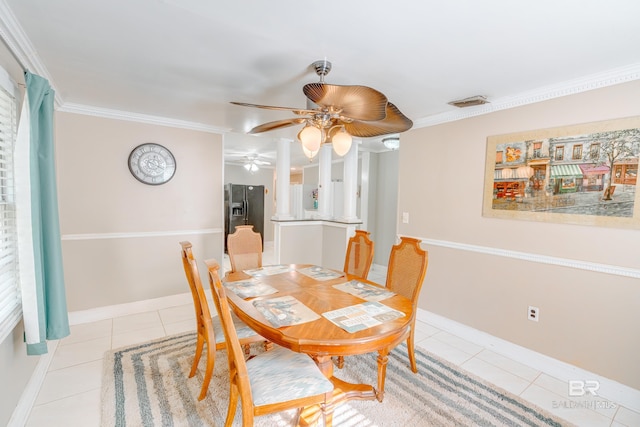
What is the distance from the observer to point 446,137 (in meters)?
3.06

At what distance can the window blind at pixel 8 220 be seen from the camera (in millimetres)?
1642

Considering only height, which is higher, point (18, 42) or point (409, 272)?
point (18, 42)

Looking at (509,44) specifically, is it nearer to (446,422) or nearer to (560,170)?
(560,170)

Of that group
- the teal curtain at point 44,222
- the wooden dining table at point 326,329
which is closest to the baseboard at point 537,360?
the wooden dining table at point 326,329

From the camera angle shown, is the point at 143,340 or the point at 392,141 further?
the point at 392,141

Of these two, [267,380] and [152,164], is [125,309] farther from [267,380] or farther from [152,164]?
[267,380]

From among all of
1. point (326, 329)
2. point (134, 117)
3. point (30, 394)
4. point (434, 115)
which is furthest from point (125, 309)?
point (434, 115)

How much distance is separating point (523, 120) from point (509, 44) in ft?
3.44

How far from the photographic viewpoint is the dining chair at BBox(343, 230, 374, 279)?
8.78 ft

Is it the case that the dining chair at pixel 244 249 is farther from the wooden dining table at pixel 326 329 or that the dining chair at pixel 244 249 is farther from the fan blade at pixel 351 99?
the fan blade at pixel 351 99

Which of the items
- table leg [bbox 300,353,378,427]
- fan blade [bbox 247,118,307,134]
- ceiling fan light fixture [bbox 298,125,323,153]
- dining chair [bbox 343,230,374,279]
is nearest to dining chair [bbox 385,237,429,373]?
dining chair [bbox 343,230,374,279]

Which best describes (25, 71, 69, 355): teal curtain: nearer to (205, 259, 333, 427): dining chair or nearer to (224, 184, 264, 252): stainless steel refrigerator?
(205, 259, 333, 427): dining chair

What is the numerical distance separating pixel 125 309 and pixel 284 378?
2715 mm

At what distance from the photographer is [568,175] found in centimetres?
226
